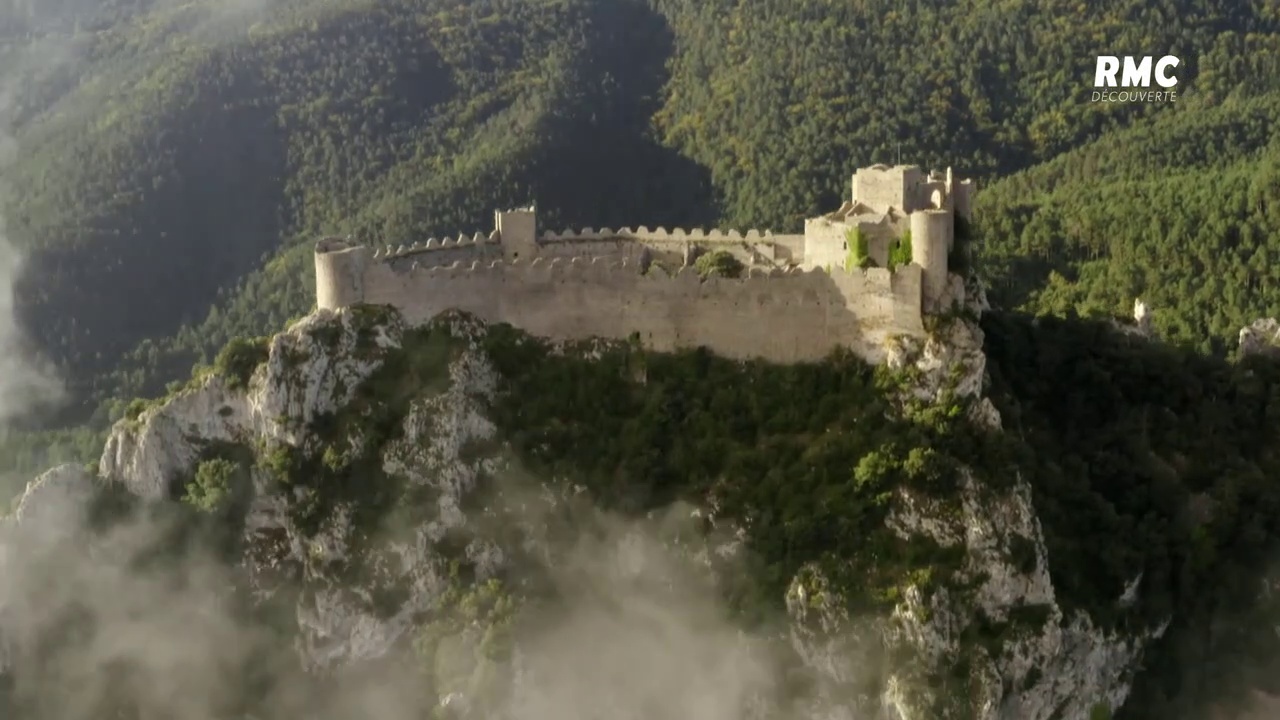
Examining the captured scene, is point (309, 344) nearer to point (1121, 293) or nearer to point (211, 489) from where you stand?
point (211, 489)

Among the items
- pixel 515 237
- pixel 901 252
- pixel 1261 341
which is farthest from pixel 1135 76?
Answer: pixel 901 252

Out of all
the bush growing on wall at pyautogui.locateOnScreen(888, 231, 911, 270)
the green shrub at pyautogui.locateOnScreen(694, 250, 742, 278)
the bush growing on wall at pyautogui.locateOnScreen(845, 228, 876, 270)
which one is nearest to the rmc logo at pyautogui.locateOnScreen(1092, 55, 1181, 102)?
the green shrub at pyautogui.locateOnScreen(694, 250, 742, 278)

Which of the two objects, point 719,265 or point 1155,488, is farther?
point 719,265

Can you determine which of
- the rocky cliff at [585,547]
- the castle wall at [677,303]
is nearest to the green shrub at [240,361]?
the rocky cliff at [585,547]

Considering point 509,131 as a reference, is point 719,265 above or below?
above

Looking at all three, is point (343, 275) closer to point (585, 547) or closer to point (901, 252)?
point (585, 547)

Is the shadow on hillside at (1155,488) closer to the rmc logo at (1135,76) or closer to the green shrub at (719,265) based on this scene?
the green shrub at (719,265)

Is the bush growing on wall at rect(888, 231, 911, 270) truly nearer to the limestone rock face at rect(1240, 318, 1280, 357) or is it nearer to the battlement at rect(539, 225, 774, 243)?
the battlement at rect(539, 225, 774, 243)
